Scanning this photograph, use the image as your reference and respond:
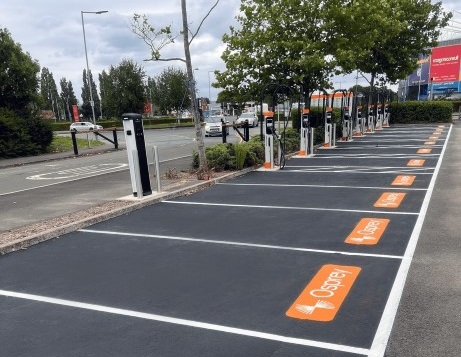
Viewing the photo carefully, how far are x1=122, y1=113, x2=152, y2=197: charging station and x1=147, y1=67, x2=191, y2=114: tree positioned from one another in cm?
4509

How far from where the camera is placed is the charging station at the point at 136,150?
8695 mm

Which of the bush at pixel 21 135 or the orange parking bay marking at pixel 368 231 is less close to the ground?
the bush at pixel 21 135

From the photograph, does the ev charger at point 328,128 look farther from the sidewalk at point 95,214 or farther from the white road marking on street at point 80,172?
the white road marking on street at point 80,172

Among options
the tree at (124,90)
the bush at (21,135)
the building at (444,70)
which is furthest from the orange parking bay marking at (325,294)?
the building at (444,70)

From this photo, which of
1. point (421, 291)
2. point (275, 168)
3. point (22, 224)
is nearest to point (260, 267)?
point (421, 291)

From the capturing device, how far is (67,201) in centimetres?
962

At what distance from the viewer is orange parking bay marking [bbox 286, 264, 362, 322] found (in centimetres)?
392

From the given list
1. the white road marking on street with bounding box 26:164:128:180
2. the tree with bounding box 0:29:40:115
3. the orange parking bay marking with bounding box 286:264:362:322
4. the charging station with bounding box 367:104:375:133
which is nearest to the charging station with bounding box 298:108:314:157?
the white road marking on street with bounding box 26:164:128:180

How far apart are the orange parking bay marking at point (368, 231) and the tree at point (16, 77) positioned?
65.2 ft

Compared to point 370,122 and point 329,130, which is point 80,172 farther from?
point 370,122

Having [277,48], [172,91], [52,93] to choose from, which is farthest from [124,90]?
[52,93]

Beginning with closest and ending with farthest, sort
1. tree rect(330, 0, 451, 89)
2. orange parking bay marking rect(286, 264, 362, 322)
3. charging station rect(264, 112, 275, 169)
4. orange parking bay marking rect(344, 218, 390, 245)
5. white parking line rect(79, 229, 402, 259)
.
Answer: orange parking bay marking rect(286, 264, 362, 322)
white parking line rect(79, 229, 402, 259)
orange parking bay marking rect(344, 218, 390, 245)
charging station rect(264, 112, 275, 169)
tree rect(330, 0, 451, 89)

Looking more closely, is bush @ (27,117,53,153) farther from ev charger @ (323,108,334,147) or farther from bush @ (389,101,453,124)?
bush @ (389,101,453,124)

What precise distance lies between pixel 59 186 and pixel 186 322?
934 centimetres
